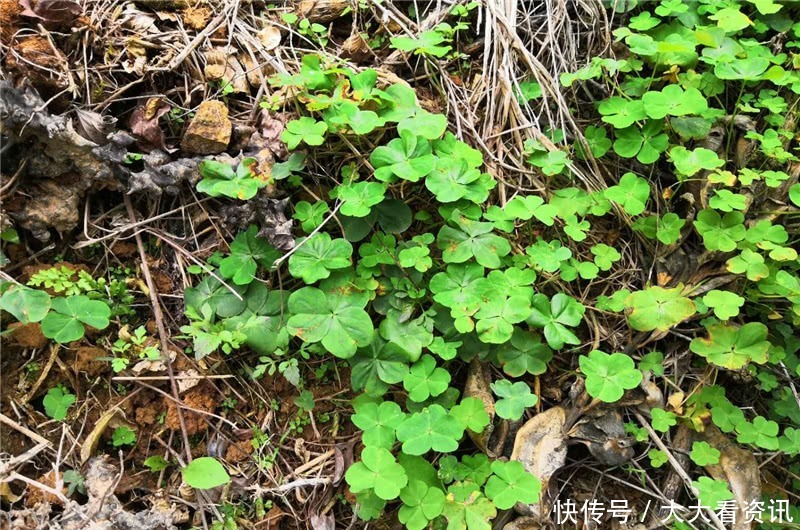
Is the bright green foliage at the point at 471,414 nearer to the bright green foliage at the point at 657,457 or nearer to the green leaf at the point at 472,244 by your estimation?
the green leaf at the point at 472,244

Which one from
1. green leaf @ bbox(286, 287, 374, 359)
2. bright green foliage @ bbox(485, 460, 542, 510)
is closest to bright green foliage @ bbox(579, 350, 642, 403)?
bright green foliage @ bbox(485, 460, 542, 510)

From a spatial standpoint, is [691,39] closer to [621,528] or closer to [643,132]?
[643,132]

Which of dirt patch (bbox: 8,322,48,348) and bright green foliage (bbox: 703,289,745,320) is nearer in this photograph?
dirt patch (bbox: 8,322,48,348)

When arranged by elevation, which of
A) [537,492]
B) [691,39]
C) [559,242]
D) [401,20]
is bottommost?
[537,492]

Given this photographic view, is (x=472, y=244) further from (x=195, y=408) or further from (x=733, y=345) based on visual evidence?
(x=195, y=408)

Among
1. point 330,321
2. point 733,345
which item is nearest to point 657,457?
point 733,345

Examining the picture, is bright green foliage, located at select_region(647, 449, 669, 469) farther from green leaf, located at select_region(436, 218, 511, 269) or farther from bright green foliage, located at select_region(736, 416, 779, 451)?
green leaf, located at select_region(436, 218, 511, 269)

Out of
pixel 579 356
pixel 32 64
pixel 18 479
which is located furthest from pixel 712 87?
pixel 18 479
